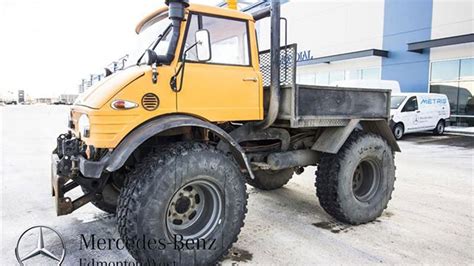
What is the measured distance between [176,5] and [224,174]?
147 centimetres

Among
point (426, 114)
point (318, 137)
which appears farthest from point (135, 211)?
point (426, 114)

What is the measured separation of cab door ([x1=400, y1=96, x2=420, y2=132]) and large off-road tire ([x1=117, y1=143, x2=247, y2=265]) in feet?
35.1

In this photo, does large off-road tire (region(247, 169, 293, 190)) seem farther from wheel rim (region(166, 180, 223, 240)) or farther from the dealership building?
the dealership building

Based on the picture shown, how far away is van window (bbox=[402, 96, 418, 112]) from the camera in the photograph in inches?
479

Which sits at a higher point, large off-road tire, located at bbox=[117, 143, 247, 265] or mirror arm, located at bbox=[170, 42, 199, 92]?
mirror arm, located at bbox=[170, 42, 199, 92]

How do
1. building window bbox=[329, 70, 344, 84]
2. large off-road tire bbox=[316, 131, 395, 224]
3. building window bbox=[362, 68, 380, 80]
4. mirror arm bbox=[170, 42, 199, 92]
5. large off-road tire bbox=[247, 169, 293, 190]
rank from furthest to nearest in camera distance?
building window bbox=[329, 70, 344, 84] < building window bbox=[362, 68, 380, 80] < large off-road tire bbox=[247, 169, 293, 190] < large off-road tire bbox=[316, 131, 395, 224] < mirror arm bbox=[170, 42, 199, 92]

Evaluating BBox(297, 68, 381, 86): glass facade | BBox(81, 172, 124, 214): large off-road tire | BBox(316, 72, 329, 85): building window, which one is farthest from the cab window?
BBox(316, 72, 329, 85): building window

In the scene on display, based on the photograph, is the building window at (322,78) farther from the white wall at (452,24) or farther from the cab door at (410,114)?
the cab door at (410,114)

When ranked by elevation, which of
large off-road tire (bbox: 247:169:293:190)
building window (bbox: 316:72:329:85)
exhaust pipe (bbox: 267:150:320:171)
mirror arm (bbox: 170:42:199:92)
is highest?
building window (bbox: 316:72:329:85)

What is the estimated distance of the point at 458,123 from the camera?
14664 mm

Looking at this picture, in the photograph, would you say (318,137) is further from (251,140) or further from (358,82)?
(358,82)

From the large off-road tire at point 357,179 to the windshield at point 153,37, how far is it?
228cm

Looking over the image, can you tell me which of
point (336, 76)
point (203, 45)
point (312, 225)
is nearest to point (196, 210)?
point (203, 45)

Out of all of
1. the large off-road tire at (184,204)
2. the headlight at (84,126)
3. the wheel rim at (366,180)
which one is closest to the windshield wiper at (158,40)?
the headlight at (84,126)
